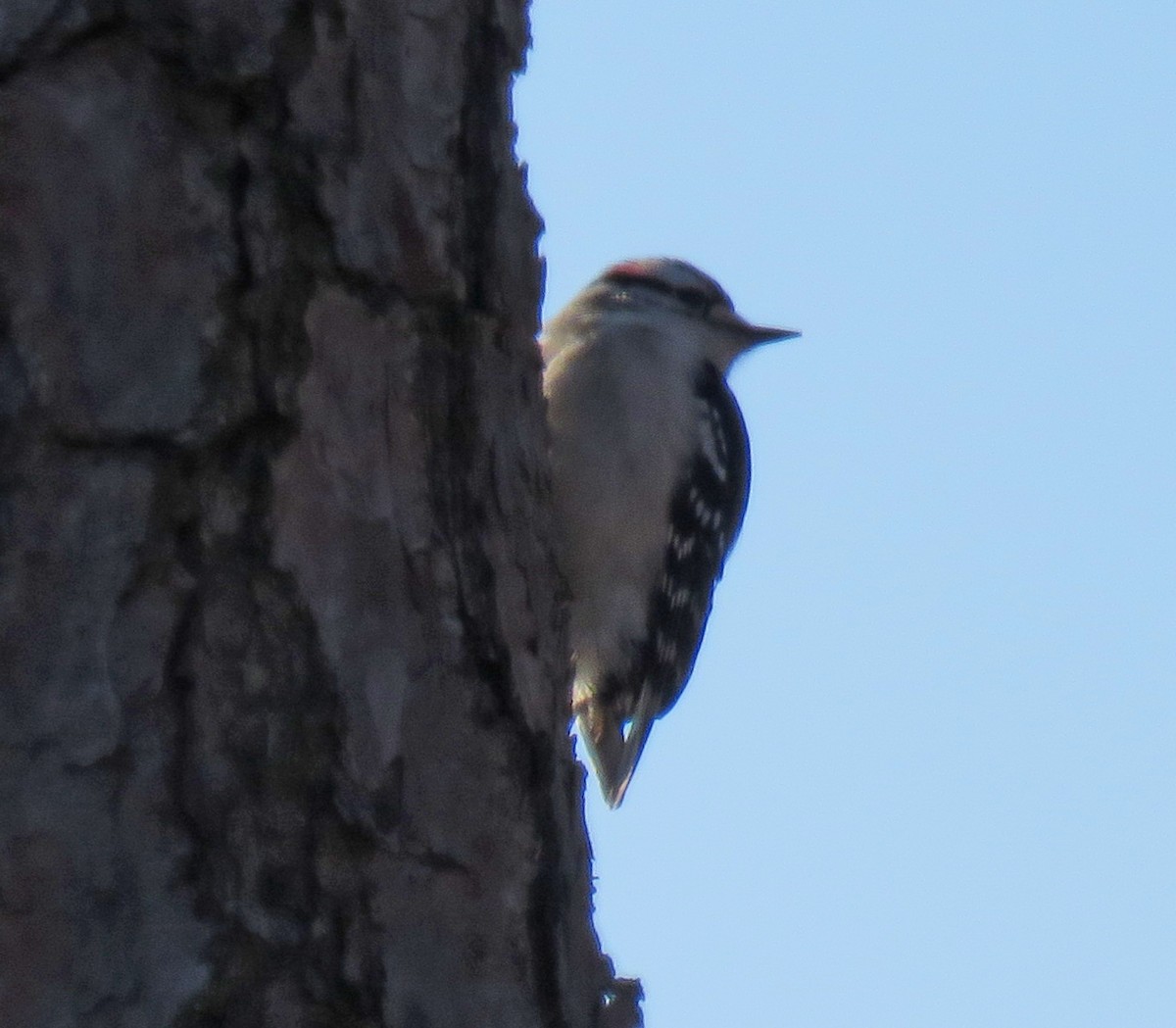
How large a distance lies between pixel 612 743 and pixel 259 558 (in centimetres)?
365

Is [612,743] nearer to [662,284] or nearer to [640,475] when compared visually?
[640,475]

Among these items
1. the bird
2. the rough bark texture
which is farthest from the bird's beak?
the rough bark texture

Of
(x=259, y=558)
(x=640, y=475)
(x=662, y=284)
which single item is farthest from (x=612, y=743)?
(x=259, y=558)

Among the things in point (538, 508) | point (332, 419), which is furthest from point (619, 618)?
point (332, 419)

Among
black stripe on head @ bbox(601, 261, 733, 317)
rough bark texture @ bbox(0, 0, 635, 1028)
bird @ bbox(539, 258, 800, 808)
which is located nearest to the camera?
rough bark texture @ bbox(0, 0, 635, 1028)

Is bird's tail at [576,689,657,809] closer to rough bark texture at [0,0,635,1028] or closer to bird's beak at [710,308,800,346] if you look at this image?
bird's beak at [710,308,800,346]

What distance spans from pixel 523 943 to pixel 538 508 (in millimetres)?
665

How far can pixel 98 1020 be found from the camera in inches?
84.0

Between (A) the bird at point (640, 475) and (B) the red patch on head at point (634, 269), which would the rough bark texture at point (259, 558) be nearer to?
(A) the bird at point (640, 475)

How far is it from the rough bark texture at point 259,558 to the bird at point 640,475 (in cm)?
217

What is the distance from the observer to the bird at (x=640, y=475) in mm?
5156

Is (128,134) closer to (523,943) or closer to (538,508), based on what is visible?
(538,508)

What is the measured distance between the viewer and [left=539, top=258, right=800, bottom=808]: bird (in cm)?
516

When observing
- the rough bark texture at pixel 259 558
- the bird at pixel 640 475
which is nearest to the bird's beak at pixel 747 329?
the bird at pixel 640 475
